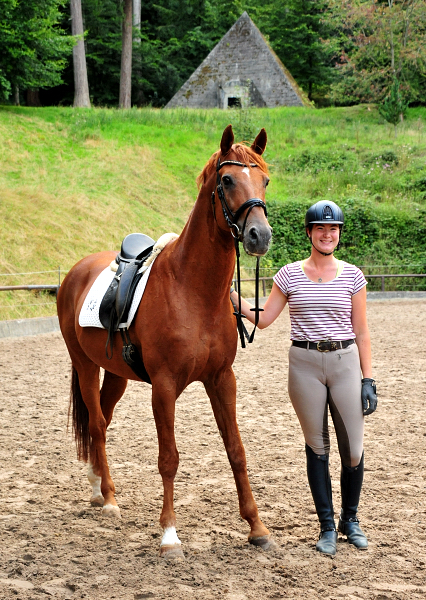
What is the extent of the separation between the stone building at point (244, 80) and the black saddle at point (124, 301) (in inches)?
1192

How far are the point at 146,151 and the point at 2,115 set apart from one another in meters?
5.41

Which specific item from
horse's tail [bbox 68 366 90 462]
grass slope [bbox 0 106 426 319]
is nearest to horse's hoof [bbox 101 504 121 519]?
horse's tail [bbox 68 366 90 462]

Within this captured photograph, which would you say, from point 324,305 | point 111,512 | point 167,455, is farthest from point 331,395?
point 111,512

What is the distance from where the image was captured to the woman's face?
347 cm

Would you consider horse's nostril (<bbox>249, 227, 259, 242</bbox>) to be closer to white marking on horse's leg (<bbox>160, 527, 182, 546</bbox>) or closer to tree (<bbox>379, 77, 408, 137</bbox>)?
white marking on horse's leg (<bbox>160, 527, 182, 546</bbox>)

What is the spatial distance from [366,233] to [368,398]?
18.9 meters

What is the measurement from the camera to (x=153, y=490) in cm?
453

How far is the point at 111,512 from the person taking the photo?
13.4ft

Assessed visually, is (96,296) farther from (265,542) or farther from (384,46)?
(384,46)

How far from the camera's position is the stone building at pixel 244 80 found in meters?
33.2

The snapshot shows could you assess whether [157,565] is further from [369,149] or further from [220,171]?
[369,149]

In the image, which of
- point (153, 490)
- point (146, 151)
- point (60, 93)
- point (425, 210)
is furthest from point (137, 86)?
point (153, 490)

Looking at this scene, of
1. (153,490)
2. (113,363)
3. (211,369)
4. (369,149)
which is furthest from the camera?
(369,149)

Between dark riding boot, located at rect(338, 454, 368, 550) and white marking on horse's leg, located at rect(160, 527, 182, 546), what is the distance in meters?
0.95
